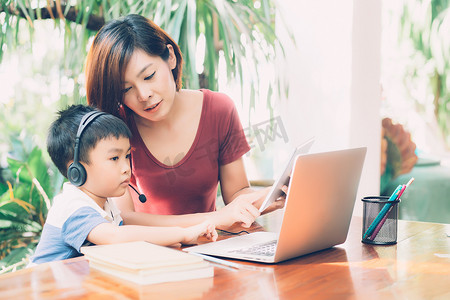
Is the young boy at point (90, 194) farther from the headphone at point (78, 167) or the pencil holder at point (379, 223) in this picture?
the pencil holder at point (379, 223)

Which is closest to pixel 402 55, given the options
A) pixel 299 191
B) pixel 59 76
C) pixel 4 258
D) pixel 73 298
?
pixel 59 76

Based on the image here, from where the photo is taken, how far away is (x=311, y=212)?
45.5 inches

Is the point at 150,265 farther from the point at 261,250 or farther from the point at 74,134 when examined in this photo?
the point at 74,134

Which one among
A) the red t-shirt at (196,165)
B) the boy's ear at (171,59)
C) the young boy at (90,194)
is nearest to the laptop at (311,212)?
the young boy at (90,194)

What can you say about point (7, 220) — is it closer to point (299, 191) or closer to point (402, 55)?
point (299, 191)

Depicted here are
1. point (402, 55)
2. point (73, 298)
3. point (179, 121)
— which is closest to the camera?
point (73, 298)

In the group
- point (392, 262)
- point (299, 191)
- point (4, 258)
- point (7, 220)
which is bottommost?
point (4, 258)

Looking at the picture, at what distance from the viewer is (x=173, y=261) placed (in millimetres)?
992

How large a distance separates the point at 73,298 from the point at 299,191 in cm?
48

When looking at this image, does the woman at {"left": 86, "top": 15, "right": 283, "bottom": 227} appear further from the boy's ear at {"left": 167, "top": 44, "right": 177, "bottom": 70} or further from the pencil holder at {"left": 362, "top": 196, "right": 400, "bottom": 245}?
the pencil holder at {"left": 362, "top": 196, "right": 400, "bottom": 245}

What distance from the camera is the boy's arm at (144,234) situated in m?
1.24

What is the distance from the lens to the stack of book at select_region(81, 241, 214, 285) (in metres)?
0.98

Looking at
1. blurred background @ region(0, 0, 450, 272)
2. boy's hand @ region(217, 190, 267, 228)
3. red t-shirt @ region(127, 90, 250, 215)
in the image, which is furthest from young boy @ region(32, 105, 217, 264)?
blurred background @ region(0, 0, 450, 272)

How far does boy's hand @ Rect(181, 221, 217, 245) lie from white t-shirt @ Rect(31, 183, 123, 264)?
200 mm
